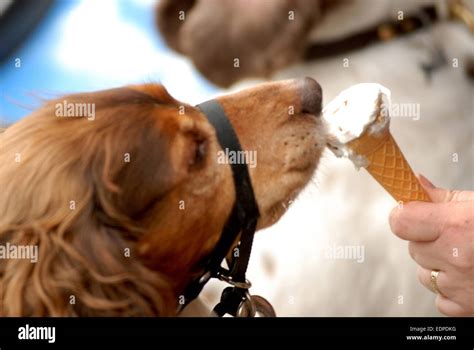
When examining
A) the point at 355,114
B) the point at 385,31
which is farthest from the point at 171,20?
the point at 355,114

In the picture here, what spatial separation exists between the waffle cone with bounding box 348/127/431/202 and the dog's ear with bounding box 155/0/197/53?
71 cm

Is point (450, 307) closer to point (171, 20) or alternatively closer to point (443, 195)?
point (443, 195)

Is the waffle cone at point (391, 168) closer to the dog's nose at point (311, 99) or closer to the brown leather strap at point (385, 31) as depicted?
the dog's nose at point (311, 99)

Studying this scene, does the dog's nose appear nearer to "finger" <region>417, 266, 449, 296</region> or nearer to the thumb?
the thumb

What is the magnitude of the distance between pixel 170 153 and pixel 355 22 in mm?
1018

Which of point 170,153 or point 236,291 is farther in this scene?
point 236,291

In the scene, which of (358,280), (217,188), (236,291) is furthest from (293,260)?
(217,188)

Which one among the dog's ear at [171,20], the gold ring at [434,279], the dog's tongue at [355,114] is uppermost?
the dog's ear at [171,20]

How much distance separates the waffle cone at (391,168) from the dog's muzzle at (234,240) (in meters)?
0.25

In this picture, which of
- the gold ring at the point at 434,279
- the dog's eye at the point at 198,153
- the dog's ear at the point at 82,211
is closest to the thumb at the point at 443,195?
the gold ring at the point at 434,279

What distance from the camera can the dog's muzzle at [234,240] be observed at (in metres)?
1.72
